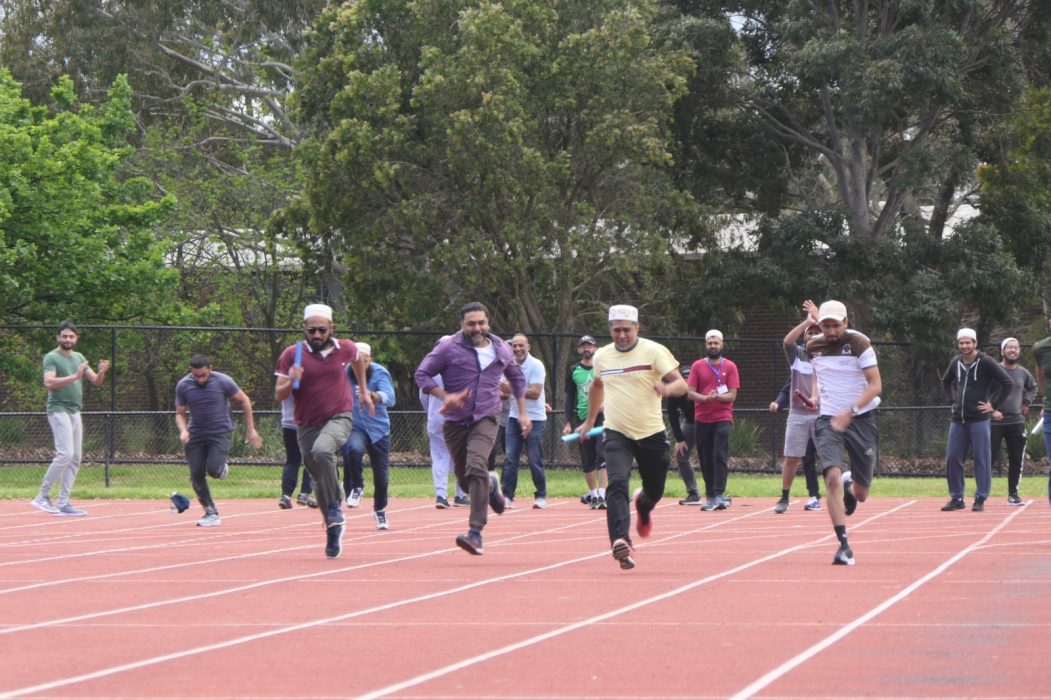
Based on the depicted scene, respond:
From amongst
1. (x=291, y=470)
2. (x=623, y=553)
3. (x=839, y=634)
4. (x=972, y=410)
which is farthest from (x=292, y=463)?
(x=839, y=634)

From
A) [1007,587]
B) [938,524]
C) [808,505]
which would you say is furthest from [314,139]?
[1007,587]

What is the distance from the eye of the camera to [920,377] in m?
30.1

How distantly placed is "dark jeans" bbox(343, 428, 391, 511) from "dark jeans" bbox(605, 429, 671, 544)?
14.6 ft

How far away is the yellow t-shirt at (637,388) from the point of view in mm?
11898

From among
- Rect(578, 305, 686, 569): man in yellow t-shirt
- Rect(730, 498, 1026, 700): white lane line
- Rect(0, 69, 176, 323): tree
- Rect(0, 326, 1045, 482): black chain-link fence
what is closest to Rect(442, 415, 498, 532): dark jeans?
Rect(578, 305, 686, 569): man in yellow t-shirt

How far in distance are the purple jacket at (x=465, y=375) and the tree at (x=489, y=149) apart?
14.7 m

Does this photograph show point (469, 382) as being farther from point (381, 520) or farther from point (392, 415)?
point (392, 415)

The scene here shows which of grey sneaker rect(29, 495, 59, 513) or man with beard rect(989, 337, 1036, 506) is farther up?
man with beard rect(989, 337, 1036, 506)

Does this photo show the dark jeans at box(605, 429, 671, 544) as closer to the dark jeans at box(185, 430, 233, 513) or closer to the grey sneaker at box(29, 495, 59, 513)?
the dark jeans at box(185, 430, 233, 513)

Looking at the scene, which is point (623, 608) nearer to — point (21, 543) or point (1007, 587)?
point (1007, 587)

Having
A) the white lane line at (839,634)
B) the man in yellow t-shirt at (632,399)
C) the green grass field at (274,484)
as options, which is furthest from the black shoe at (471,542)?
the green grass field at (274,484)

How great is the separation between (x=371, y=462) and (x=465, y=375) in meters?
3.82

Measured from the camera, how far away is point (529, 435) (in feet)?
61.8

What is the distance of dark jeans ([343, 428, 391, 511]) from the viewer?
16.3 metres
